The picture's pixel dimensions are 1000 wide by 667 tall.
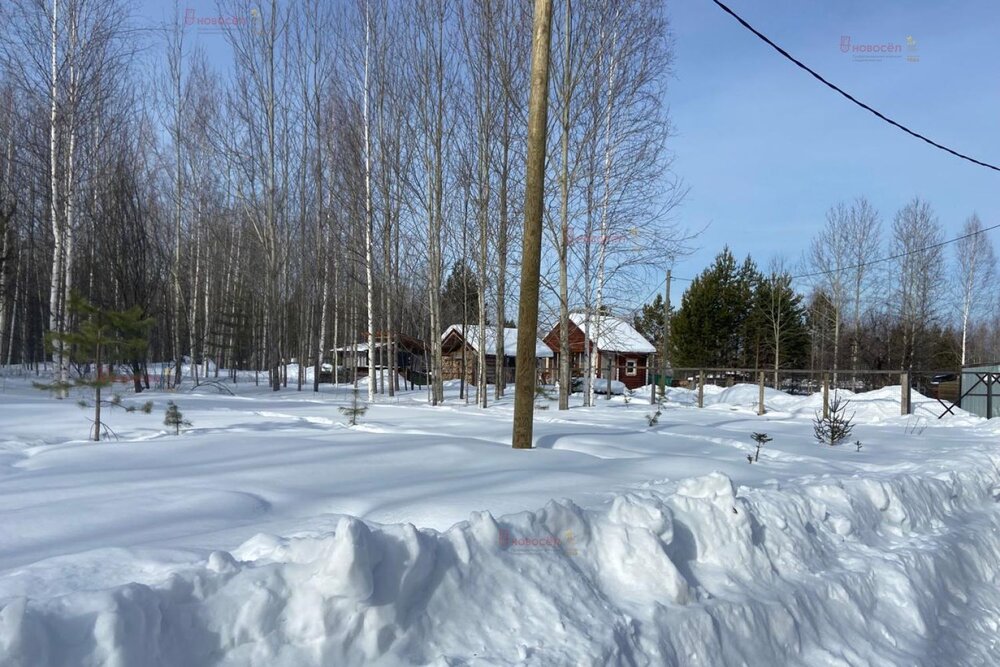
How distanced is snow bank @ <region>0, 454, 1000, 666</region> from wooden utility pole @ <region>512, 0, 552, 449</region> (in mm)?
3206

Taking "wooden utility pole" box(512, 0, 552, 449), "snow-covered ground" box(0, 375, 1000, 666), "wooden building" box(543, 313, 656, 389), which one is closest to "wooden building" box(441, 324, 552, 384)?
"wooden building" box(543, 313, 656, 389)

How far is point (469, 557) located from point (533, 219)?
5373 millimetres

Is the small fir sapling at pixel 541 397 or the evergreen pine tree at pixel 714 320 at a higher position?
the evergreen pine tree at pixel 714 320

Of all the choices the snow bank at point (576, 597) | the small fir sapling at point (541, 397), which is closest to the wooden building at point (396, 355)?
the small fir sapling at point (541, 397)

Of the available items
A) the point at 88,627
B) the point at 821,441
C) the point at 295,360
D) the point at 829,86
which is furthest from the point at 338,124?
the point at 295,360

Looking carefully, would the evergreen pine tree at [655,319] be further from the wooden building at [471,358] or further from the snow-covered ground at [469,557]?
the snow-covered ground at [469,557]

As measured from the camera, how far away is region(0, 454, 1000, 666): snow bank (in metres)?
2.50

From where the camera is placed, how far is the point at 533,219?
811 centimetres

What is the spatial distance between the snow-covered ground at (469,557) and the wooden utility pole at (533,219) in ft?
2.84

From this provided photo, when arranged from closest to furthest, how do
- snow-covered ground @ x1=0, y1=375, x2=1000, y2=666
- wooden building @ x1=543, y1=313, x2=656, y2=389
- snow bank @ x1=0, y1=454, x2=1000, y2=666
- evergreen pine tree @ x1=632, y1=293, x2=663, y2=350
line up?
1. snow bank @ x1=0, y1=454, x2=1000, y2=666
2. snow-covered ground @ x1=0, y1=375, x2=1000, y2=666
3. wooden building @ x1=543, y1=313, x2=656, y2=389
4. evergreen pine tree @ x1=632, y1=293, x2=663, y2=350

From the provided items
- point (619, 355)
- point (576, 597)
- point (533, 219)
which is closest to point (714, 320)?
point (619, 355)

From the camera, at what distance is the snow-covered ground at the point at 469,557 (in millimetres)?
2656

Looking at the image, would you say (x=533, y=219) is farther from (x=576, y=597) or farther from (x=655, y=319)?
(x=655, y=319)

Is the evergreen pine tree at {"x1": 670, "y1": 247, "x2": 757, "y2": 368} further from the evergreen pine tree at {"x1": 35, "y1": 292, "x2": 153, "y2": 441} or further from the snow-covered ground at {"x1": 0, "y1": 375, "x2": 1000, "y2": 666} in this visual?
the evergreen pine tree at {"x1": 35, "y1": 292, "x2": 153, "y2": 441}
